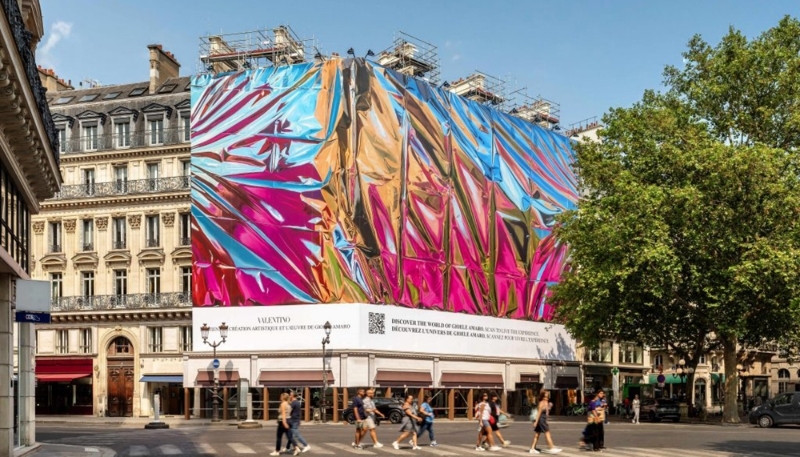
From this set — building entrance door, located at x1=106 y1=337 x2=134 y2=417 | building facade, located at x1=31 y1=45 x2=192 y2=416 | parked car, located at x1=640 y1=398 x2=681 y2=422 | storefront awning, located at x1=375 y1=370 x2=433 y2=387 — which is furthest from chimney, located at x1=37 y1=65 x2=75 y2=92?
parked car, located at x1=640 y1=398 x2=681 y2=422

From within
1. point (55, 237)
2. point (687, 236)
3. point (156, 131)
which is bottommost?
point (687, 236)

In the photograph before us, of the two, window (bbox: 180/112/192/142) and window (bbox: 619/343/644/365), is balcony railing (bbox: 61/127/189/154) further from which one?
window (bbox: 619/343/644/365)

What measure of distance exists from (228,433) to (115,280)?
26.2m

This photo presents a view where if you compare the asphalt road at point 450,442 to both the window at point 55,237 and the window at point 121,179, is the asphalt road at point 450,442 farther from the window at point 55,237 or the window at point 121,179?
the window at point 55,237

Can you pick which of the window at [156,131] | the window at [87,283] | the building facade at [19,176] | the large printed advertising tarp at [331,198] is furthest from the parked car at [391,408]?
the window at [156,131]

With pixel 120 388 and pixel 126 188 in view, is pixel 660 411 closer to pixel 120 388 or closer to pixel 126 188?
pixel 120 388

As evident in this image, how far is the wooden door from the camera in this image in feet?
208

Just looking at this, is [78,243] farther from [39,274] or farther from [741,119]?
[741,119]

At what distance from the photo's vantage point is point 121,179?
64.9 m

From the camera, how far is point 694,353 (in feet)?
193

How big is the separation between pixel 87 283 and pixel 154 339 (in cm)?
551

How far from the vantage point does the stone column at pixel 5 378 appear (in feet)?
82.4

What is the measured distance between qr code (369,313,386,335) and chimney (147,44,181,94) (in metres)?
21.2

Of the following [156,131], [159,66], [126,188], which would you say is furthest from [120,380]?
[159,66]
